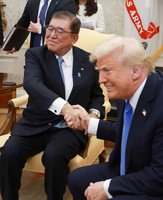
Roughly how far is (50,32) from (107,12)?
301 cm

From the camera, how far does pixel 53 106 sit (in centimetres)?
221

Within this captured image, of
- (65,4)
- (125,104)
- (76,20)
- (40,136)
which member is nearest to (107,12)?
(65,4)

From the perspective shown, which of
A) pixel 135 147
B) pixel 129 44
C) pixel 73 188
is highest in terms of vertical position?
pixel 129 44

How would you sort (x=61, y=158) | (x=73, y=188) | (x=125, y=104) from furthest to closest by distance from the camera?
(x=61, y=158) < (x=73, y=188) < (x=125, y=104)

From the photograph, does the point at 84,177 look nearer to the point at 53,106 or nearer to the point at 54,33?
the point at 53,106

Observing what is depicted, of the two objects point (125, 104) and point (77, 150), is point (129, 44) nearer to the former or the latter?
point (125, 104)

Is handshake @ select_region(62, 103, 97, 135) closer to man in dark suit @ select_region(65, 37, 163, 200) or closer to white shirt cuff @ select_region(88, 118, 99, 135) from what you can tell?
white shirt cuff @ select_region(88, 118, 99, 135)

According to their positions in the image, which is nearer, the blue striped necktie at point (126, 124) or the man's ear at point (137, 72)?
the man's ear at point (137, 72)

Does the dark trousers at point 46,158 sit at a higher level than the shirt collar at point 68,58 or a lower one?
lower

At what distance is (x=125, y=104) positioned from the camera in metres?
1.75

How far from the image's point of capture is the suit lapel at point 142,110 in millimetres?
1516

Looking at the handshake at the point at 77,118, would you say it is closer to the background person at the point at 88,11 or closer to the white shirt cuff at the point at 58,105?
the white shirt cuff at the point at 58,105

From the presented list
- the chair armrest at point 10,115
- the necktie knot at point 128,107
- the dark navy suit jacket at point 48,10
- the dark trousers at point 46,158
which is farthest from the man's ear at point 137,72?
the dark navy suit jacket at point 48,10

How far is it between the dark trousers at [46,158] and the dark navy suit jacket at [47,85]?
76 millimetres
